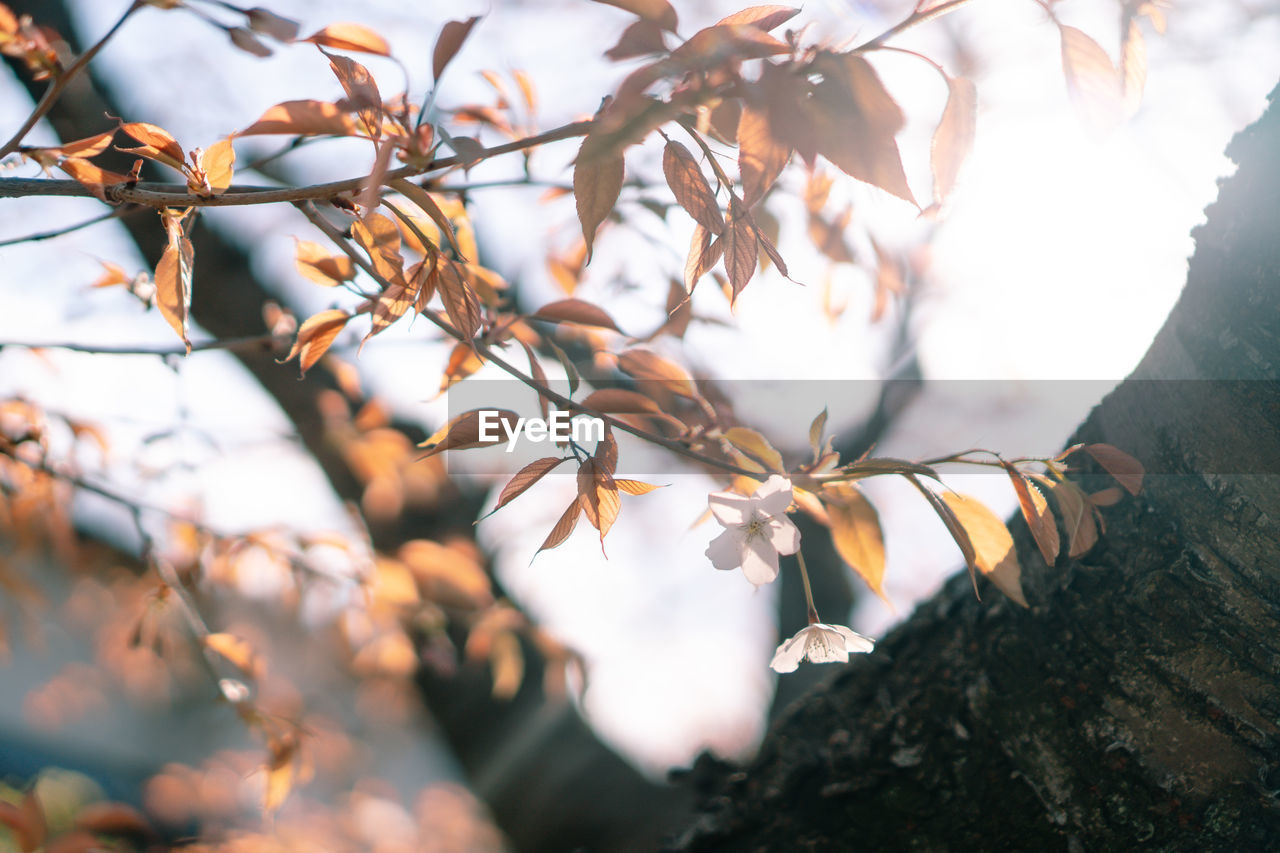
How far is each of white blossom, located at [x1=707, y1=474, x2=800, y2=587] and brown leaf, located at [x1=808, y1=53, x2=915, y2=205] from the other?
0.17 metres

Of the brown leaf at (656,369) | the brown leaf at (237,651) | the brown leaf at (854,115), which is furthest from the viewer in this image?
the brown leaf at (237,651)

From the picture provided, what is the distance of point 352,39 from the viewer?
0.33m

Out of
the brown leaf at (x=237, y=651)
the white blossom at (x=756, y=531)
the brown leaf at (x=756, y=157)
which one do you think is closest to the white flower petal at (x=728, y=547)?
the white blossom at (x=756, y=531)

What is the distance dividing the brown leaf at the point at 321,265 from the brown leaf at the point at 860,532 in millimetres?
375

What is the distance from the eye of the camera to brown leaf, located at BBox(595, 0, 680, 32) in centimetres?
27

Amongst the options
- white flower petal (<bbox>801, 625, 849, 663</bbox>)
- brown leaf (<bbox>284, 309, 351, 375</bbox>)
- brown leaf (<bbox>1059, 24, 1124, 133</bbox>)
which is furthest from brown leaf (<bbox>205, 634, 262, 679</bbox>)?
brown leaf (<bbox>1059, 24, 1124, 133</bbox>)

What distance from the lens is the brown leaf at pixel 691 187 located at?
1.00ft

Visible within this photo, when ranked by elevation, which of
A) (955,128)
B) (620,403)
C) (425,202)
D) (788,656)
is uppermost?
(955,128)

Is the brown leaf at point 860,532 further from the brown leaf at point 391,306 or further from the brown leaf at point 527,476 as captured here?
the brown leaf at point 391,306

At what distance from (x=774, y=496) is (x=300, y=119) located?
0.30 meters

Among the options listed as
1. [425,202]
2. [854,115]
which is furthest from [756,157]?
[425,202]

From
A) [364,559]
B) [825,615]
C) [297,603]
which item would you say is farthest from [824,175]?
[825,615]

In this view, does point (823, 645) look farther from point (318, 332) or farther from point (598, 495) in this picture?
point (318, 332)

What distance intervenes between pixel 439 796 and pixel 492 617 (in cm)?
129
